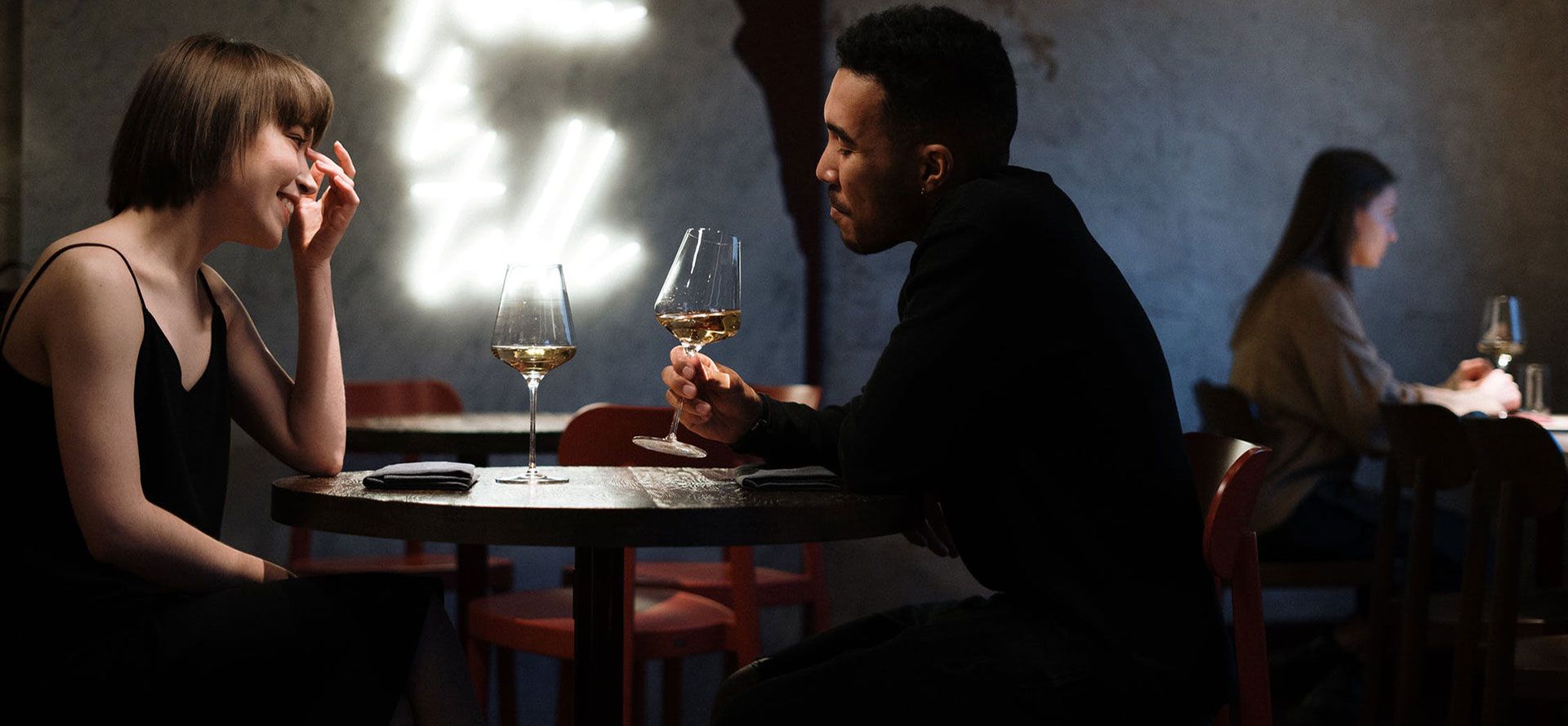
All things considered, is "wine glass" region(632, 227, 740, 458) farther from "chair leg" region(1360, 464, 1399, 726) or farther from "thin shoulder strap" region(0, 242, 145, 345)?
"chair leg" region(1360, 464, 1399, 726)

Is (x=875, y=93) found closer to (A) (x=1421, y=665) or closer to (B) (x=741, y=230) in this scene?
(A) (x=1421, y=665)

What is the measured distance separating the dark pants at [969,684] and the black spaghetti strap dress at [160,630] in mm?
432

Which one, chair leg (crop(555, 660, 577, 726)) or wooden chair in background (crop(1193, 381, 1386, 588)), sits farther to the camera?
wooden chair in background (crop(1193, 381, 1386, 588))

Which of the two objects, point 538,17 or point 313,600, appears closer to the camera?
point 313,600

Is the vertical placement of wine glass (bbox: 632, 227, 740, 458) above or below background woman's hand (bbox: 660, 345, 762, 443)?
above

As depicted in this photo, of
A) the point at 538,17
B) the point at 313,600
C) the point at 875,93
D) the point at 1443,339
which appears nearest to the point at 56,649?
the point at 313,600

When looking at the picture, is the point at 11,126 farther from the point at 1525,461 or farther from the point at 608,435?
the point at 1525,461

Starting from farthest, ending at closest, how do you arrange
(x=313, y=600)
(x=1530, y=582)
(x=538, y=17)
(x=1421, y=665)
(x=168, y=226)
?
(x=1530, y=582) → (x=538, y=17) → (x=1421, y=665) → (x=168, y=226) → (x=313, y=600)

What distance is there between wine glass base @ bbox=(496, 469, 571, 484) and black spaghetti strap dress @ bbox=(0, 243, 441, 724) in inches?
7.0

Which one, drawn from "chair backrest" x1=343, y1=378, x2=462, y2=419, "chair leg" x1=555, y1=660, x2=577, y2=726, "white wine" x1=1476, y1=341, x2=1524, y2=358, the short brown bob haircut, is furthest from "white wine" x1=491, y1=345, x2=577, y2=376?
"white wine" x1=1476, y1=341, x2=1524, y2=358

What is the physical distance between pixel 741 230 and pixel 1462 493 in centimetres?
276

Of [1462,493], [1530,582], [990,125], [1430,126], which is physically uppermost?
[1430,126]

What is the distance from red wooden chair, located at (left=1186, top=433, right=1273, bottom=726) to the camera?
1.61 m

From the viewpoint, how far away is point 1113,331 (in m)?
1.42
